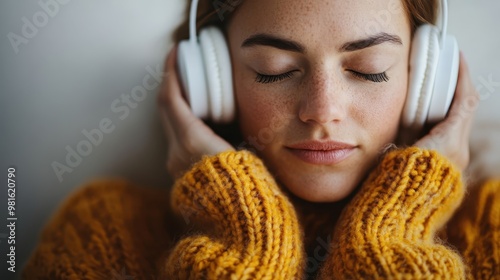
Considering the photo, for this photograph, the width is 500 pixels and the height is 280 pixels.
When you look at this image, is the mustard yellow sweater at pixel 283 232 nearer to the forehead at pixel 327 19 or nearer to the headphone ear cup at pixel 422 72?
the headphone ear cup at pixel 422 72

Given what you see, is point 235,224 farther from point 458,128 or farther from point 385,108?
point 458,128

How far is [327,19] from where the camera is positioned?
82 centimetres

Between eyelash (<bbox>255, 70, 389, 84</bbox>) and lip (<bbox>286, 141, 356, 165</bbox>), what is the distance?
12 cm

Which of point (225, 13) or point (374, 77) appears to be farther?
point (225, 13)

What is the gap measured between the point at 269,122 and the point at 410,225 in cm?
30

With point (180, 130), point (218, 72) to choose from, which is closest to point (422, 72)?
point (218, 72)

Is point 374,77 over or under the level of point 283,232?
over

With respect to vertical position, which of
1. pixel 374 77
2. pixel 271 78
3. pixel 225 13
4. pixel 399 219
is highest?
pixel 225 13

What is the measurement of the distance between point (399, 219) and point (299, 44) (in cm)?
34

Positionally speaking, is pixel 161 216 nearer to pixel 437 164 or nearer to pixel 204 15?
pixel 204 15

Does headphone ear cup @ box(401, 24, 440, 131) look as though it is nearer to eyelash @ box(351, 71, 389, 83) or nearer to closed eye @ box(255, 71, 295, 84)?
eyelash @ box(351, 71, 389, 83)

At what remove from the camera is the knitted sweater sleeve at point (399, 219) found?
0.76 meters

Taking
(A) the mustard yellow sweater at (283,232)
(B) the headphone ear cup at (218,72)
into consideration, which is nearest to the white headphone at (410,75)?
(B) the headphone ear cup at (218,72)

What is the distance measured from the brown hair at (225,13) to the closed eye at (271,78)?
15 cm
